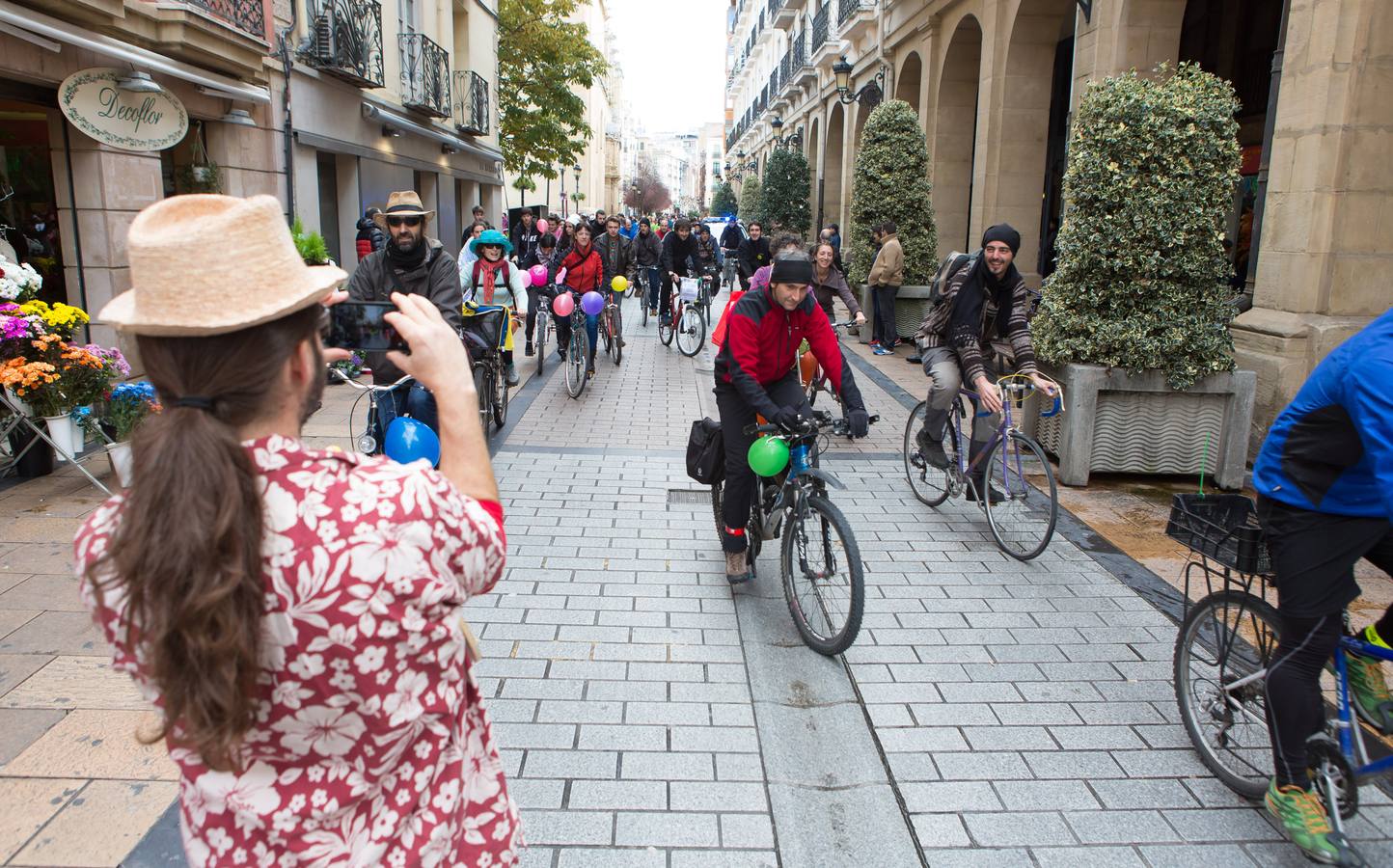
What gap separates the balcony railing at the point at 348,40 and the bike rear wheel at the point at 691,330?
21.4 ft

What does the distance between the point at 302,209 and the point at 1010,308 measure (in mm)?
11880

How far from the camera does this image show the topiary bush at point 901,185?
50.2 ft

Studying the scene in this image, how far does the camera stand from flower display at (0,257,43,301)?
19.3ft

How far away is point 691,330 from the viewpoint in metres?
14.1

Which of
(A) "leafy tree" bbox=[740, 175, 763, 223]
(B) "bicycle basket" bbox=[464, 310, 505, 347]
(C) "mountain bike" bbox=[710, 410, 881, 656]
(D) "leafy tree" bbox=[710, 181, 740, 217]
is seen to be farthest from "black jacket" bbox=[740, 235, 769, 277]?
(D) "leafy tree" bbox=[710, 181, 740, 217]

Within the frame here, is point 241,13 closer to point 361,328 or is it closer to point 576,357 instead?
point 576,357

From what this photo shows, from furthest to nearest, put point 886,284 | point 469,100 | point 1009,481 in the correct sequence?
point 469,100
point 886,284
point 1009,481

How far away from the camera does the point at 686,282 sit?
13578 millimetres

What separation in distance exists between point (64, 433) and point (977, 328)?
5.67m

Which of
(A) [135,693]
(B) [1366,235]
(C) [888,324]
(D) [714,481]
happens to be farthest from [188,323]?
(C) [888,324]

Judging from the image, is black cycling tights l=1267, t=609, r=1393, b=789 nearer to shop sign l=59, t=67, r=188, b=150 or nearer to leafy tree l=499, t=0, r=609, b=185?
shop sign l=59, t=67, r=188, b=150

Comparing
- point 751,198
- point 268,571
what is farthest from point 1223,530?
point 751,198

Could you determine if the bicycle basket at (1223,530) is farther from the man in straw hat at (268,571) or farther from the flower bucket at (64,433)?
the flower bucket at (64,433)

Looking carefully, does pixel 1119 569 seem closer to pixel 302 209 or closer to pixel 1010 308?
pixel 1010 308
